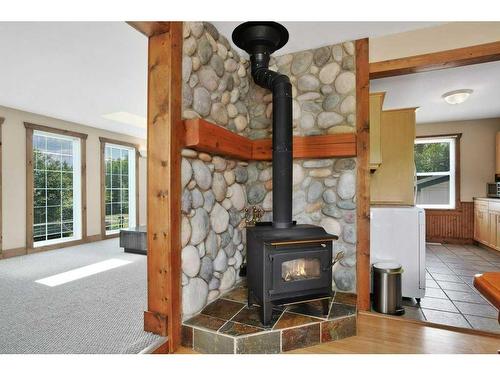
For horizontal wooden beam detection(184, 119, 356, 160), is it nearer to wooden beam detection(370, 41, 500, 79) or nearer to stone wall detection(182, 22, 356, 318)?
stone wall detection(182, 22, 356, 318)

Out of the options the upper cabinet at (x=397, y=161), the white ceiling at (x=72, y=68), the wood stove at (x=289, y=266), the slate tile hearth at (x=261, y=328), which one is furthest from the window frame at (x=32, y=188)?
the upper cabinet at (x=397, y=161)

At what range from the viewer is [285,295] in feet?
5.70

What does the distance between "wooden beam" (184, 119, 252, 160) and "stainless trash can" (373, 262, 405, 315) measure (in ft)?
5.43

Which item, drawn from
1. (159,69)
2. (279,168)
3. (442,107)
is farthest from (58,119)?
(442,107)

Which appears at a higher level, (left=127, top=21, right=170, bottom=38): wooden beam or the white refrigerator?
(left=127, top=21, right=170, bottom=38): wooden beam

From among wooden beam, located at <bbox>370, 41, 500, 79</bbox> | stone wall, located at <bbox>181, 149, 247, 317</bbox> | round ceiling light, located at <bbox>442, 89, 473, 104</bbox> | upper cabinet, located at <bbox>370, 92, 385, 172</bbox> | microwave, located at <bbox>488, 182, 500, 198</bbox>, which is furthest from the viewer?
microwave, located at <bbox>488, 182, 500, 198</bbox>

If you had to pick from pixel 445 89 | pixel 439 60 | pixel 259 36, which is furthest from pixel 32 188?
pixel 445 89

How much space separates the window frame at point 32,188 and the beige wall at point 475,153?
7.19 meters

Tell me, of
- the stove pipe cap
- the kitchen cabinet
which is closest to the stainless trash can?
the stove pipe cap

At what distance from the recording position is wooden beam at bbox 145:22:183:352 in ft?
5.34

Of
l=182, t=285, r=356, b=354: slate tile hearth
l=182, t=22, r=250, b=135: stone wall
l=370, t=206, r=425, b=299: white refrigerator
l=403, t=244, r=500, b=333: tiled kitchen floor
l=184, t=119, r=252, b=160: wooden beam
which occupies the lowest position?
l=403, t=244, r=500, b=333: tiled kitchen floor

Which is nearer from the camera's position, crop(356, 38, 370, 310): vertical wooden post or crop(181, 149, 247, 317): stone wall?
crop(181, 149, 247, 317): stone wall
